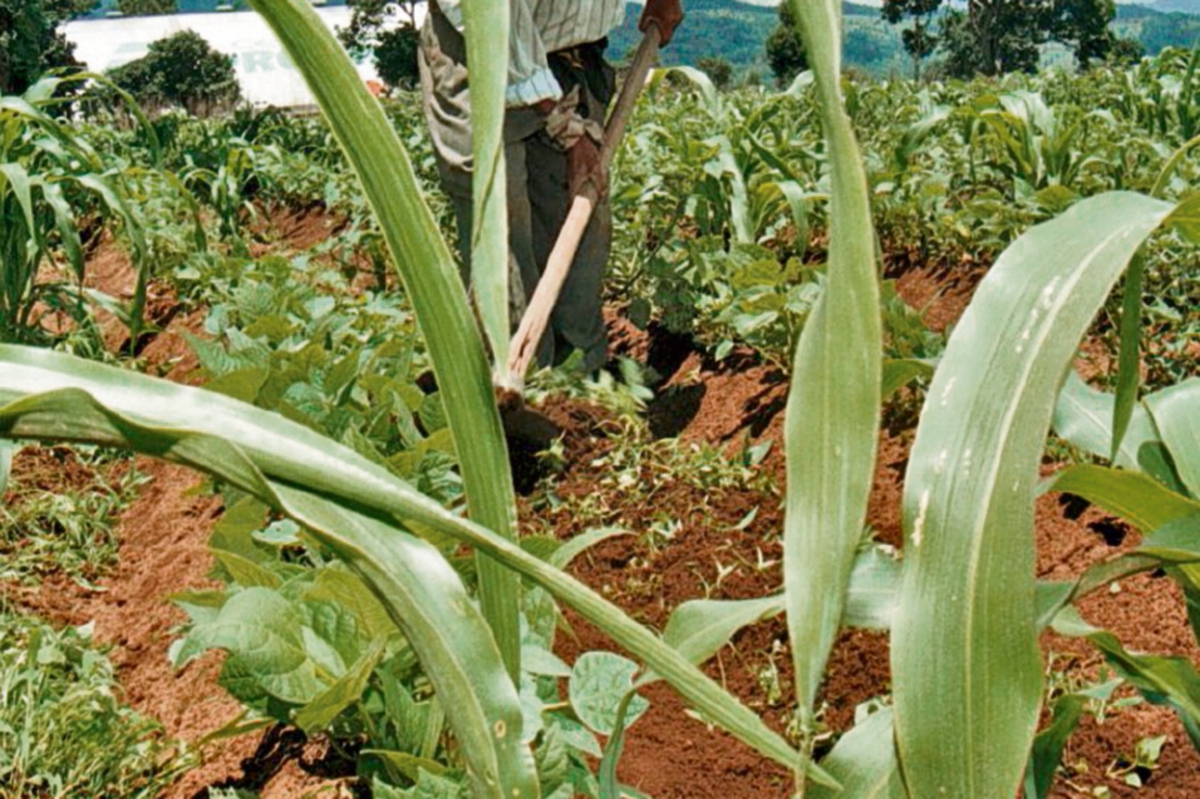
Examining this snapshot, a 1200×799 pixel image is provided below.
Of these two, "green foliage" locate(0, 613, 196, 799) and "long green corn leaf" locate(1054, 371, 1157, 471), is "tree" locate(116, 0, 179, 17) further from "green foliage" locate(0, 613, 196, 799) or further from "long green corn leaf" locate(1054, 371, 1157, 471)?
"long green corn leaf" locate(1054, 371, 1157, 471)

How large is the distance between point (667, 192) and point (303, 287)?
161cm

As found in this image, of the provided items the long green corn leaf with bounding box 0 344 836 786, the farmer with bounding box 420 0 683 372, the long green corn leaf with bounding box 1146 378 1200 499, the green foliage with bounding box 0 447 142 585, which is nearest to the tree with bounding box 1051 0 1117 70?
the farmer with bounding box 420 0 683 372

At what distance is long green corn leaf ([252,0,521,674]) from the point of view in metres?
0.72

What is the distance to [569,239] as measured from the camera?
319 cm

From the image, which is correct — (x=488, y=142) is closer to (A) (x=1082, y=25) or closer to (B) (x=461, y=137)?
(B) (x=461, y=137)

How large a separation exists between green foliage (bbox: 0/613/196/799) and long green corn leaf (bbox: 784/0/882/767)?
1406mm

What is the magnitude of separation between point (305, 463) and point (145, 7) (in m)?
116

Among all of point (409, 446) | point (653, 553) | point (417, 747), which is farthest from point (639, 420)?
point (417, 747)

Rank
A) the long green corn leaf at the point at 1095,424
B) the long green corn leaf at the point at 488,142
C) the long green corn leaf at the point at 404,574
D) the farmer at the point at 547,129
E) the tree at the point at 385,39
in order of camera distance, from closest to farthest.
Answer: the long green corn leaf at the point at 404,574, the long green corn leaf at the point at 488,142, the long green corn leaf at the point at 1095,424, the farmer at the point at 547,129, the tree at the point at 385,39

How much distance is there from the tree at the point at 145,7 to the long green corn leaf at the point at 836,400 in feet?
360

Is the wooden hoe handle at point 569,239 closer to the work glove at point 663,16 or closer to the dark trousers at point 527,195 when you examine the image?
the work glove at point 663,16

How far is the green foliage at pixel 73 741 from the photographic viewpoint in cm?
180

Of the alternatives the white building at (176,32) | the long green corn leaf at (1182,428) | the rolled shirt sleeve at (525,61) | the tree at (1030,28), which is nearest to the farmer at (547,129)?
the rolled shirt sleeve at (525,61)

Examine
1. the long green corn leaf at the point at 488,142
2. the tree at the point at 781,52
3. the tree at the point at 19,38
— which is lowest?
the tree at the point at 781,52
